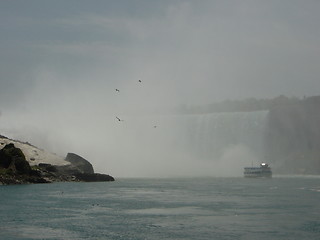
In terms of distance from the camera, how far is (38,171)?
15512 centimetres

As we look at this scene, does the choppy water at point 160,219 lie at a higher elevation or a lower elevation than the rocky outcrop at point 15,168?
lower

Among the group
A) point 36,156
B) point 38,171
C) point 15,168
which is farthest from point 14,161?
point 36,156

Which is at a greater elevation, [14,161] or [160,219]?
[14,161]

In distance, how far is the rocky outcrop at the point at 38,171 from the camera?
142750 millimetres

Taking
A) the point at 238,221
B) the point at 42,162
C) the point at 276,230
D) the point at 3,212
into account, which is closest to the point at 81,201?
the point at 3,212

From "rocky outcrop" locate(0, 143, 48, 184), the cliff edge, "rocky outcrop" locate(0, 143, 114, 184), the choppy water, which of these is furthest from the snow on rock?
the choppy water

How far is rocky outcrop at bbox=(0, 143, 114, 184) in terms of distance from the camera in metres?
143

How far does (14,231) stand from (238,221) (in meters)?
26.1

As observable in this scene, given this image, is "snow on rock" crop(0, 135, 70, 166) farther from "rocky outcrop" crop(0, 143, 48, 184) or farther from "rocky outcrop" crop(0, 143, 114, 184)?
"rocky outcrop" crop(0, 143, 48, 184)

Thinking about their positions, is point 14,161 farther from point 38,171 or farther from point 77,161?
point 77,161

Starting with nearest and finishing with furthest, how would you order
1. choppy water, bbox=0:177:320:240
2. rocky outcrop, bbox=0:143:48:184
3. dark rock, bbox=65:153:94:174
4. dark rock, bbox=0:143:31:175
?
choppy water, bbox=0:177:320:240 → rocky outcrop, bbox=0:143:48:184 → dark rock, bbox=0:143:31:175 → dark rock, bbox=65:153:94:174

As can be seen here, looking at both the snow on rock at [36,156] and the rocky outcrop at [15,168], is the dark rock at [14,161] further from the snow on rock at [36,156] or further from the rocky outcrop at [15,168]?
the snow on rock at [36,156]

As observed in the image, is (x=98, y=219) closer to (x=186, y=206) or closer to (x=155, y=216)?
(x=155, y=216)

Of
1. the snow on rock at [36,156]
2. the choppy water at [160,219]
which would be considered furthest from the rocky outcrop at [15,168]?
the choppy water at [160,219]
